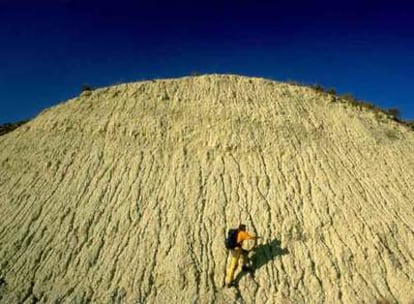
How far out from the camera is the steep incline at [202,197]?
51.3ft

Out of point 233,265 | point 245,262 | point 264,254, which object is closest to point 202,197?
point 264,254

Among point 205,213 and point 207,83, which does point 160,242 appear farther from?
point 207,83

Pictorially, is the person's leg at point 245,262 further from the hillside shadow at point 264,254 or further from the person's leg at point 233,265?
the person's leg at point 233,265

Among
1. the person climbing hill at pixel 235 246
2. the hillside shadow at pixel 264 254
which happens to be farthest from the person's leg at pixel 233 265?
the hillside shadow at pixel 264 254

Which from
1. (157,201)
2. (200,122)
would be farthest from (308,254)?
(200,122)

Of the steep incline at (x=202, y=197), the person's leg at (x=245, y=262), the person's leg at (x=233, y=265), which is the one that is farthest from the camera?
the person's leg at (x=245, y=262)

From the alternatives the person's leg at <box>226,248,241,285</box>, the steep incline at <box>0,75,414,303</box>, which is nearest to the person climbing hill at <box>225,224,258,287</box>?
the person's leg at <box>226,248,241,285</box>

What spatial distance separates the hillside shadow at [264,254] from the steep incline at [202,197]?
0.13ft

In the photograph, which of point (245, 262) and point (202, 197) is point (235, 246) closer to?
point (245, 262)

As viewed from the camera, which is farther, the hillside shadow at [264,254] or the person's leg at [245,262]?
the hillside shadow at [264,254]

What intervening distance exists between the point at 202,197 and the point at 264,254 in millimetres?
3147

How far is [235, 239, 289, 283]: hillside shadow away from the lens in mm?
15992

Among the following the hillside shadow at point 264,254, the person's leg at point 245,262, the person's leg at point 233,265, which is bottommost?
the person's leg at point 233,265

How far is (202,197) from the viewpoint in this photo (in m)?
18.3
